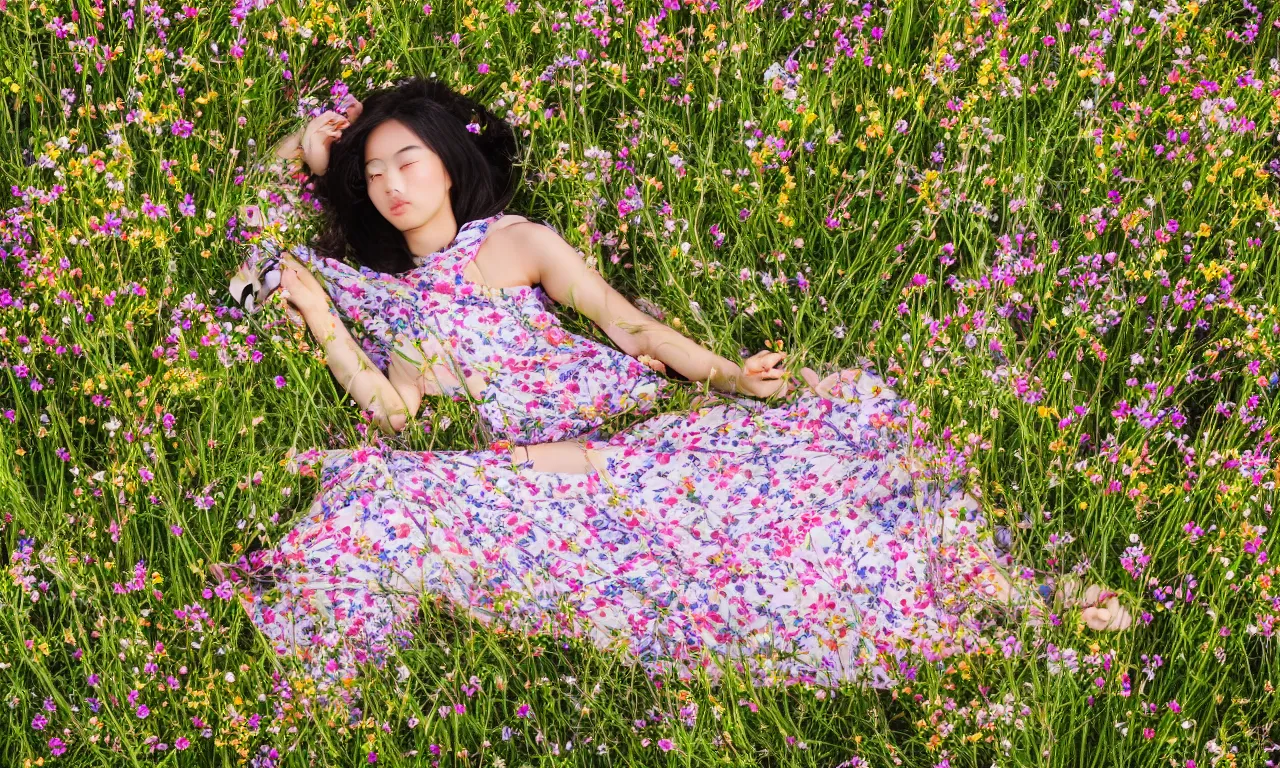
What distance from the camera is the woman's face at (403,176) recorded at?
408cm

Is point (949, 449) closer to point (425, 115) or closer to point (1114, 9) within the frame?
point (1114, 9)

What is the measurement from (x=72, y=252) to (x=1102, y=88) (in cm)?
344

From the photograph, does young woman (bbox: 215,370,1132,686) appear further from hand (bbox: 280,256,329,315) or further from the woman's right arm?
hand (bbox: 280,256,329,315)

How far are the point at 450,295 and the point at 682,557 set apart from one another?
1.22 m

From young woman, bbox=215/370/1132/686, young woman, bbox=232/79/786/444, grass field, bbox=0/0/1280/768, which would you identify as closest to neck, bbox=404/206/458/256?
young woman, bbox=232/79/786/444

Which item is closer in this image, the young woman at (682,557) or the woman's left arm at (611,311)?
the young woman at (682,557)

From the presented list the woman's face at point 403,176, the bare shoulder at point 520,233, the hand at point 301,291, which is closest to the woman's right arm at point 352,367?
the hand at point 301,291

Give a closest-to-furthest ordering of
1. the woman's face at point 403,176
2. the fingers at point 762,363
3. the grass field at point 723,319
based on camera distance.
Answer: the grass field at point 723,319 → the fingers at point 762,363 → the woman's face at point 403,176

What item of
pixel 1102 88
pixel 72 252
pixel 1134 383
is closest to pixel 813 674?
pixel 1134 383

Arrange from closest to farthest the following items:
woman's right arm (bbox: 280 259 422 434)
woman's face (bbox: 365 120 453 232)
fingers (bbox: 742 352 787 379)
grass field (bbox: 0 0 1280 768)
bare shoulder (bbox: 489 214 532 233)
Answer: grass field (bbox: 0 0 1280 768) < fingers (bbox: 742 352 787 379) < woman's right arm (bbox: 280 259 422 434) < woman's face (bbox: 365 120 453 232) < bare shoulder (bbox: 489 214 532 233)

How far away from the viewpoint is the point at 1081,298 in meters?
3.82

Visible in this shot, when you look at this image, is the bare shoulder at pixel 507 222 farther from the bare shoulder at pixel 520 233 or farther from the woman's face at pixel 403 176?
the woman's face at pixel 403 176

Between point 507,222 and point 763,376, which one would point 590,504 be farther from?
point 507,222

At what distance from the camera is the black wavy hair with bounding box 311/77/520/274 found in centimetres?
420
